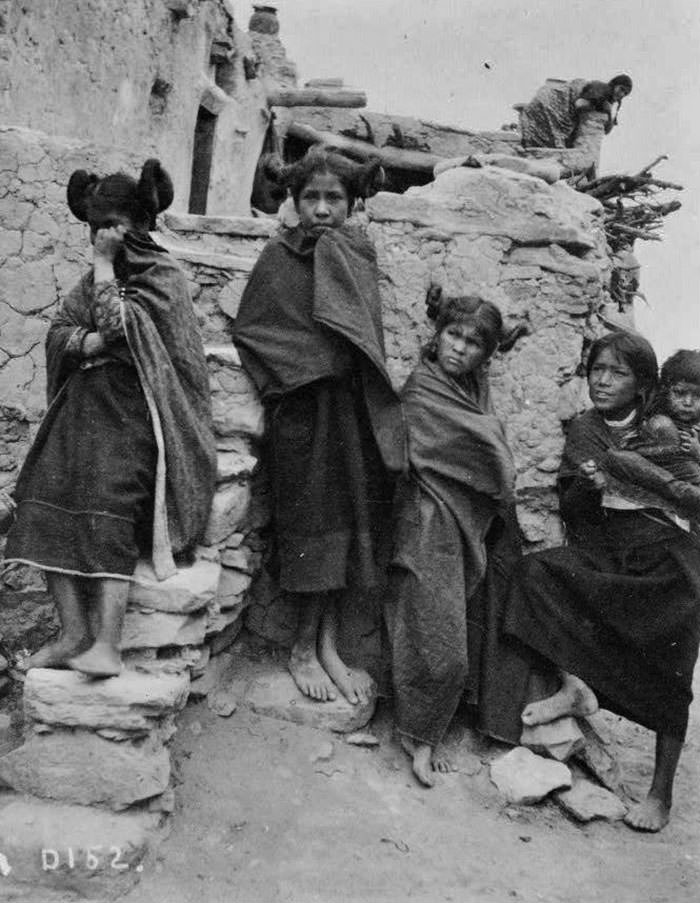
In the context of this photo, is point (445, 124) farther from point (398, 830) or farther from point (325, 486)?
point (398, 830)

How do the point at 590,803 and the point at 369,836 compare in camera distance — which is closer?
the point at 369,836

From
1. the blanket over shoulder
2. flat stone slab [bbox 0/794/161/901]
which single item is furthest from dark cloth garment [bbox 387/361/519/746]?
flat stone slab [bbox 0/794/161/901]

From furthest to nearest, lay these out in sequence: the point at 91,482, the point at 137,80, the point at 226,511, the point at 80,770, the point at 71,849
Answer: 1. the point at 137,80
2. the point at 226,511
3. the point at 91,482
4. the point at 80,770
5. the point at 71,849

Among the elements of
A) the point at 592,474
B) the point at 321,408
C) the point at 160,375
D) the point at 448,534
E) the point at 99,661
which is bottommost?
the point at 99,661

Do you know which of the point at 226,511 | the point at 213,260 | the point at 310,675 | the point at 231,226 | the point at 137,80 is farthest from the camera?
the point at 137,80

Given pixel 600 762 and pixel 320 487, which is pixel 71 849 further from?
pixel 600 762

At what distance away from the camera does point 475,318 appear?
3.23m

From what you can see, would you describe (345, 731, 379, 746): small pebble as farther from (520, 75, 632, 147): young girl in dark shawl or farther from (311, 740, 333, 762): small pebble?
(520, 75, 632, 147): young girl in dark shawl

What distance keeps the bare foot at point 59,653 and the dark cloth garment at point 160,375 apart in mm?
309

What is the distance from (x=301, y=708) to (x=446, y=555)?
29.8 inches

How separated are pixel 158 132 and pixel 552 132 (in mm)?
5196

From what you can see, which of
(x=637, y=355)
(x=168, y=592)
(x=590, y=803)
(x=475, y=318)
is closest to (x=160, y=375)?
(x=168, y=592)

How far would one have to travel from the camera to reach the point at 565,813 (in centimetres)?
298

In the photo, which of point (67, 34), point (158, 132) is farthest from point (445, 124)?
point (67, 34)
